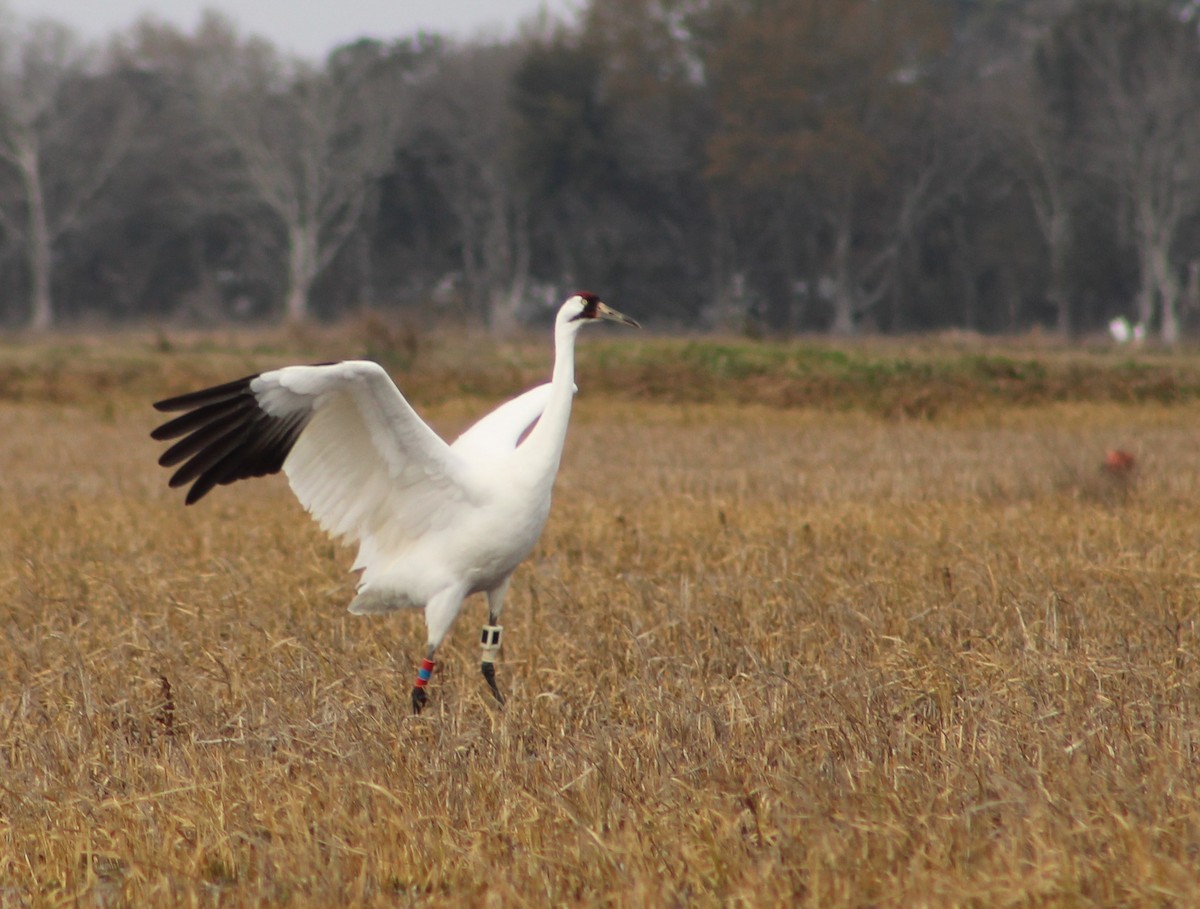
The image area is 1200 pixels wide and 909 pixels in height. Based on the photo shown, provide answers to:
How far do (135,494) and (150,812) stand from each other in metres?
7.61

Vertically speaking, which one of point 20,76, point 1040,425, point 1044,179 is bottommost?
point 1040,425

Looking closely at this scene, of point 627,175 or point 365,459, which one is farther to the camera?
point 627,175

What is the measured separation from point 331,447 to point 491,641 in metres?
0.90

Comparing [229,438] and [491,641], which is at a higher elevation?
[229,438]

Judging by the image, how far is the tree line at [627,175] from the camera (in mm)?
40781

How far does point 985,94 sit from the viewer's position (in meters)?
43.0

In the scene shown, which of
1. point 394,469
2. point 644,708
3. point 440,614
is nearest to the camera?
point 644,708

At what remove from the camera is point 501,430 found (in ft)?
19.9

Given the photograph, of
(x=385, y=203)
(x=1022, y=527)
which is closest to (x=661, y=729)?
(x=1022, y=527)

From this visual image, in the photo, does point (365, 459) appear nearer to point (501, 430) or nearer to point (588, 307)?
point (501, 430)

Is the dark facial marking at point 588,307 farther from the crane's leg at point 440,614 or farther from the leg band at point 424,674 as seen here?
the leg band at point 424,674

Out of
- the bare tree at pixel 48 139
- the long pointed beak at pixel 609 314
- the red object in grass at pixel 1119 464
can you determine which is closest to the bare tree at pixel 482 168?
the bare tree at pixel 48 139

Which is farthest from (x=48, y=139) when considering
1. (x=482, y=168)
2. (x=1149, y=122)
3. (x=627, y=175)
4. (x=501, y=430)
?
(x=501, y=430)

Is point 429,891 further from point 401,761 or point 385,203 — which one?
point 385,203
